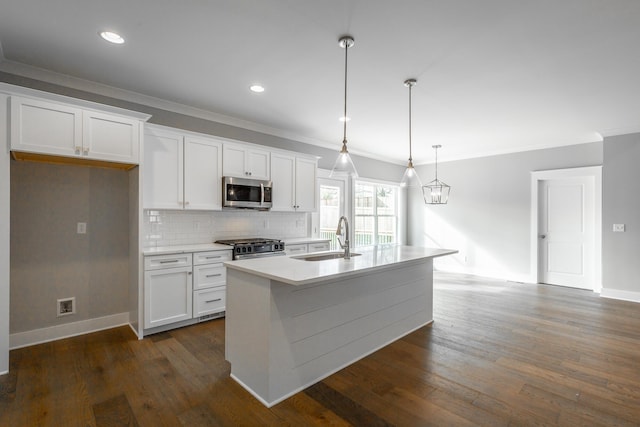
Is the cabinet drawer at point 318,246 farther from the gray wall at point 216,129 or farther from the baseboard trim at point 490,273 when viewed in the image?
the baseboard trim at point 490,273

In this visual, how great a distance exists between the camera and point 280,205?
455 cm

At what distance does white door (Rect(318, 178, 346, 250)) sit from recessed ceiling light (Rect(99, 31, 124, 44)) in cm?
354

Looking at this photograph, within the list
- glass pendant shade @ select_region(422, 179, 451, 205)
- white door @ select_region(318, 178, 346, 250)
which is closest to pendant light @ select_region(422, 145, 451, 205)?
glass pendant shade @ select_region(422, 179, 451, 205)

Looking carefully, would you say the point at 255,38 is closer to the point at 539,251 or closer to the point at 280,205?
the point at 280,205

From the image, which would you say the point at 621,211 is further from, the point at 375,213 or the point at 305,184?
the point at 305,184

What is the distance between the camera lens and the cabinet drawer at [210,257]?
345 cm

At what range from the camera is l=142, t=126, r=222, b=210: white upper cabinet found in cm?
335

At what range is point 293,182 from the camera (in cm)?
470

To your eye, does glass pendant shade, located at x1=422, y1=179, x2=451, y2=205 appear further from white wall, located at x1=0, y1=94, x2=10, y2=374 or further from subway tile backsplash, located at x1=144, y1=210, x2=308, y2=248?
white wall, located at x1=0, y1=94, x2=10, y2=374

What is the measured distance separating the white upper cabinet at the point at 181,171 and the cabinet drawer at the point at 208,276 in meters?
0.72

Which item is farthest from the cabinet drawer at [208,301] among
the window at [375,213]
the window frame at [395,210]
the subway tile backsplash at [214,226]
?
the window at [375,213]

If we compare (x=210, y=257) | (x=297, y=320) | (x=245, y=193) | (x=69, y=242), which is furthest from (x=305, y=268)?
(x=69, y=242)

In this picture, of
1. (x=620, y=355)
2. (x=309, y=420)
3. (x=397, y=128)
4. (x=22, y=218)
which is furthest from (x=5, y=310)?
(x=620, y=355)

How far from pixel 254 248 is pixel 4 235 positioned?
7.18ft
